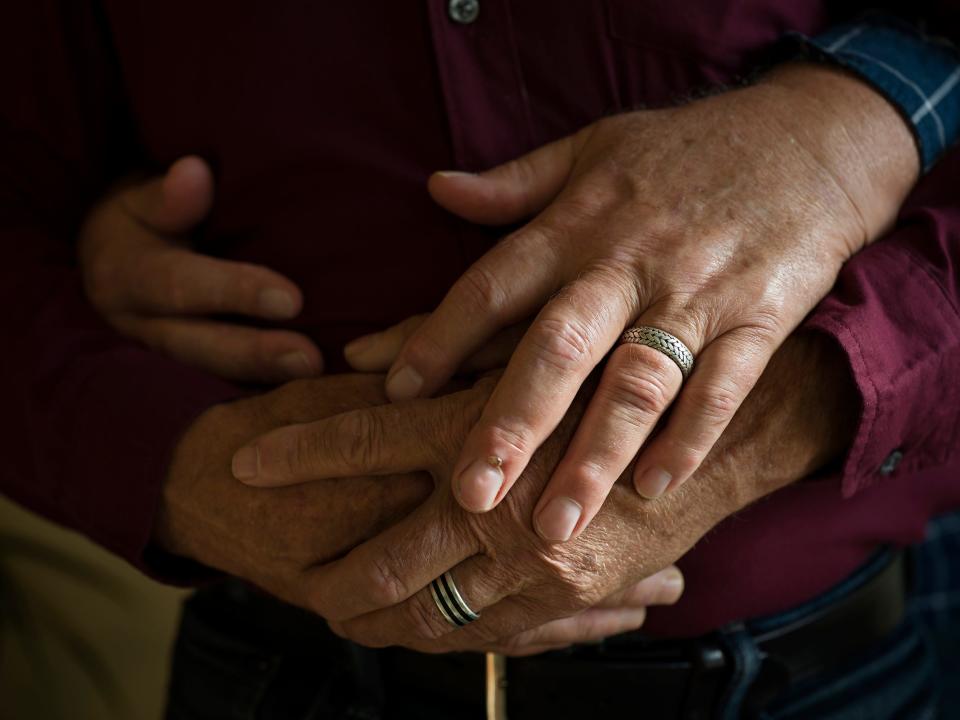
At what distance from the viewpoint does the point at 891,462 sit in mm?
817

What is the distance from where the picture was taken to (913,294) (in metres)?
0.77

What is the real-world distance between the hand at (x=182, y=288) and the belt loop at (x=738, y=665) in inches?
19.5

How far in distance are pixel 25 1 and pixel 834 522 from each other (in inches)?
39.3

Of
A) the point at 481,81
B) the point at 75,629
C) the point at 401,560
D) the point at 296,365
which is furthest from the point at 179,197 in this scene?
the point at 75,629

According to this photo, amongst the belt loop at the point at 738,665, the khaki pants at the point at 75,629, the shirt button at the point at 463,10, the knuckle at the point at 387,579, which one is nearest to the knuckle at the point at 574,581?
the knuckle at the point at 387,579

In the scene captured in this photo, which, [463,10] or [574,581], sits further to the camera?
[463,10]

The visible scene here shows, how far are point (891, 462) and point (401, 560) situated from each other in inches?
17.6

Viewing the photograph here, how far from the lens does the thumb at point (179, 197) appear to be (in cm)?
95

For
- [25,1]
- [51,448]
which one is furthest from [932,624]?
[25,1]

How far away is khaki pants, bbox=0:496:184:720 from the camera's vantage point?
1.91m

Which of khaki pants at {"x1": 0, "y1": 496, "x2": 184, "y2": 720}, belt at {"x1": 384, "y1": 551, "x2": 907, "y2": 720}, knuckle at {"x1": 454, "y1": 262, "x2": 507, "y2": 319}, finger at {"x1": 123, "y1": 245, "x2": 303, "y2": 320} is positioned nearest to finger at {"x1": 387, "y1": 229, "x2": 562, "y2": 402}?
knuckle at {"x1": 454, "y1": 262, "x2": 507, "y2": 319}

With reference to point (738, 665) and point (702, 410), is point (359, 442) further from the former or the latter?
point (738, 665)

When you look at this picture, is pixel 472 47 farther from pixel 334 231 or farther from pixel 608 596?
pixel 608 596

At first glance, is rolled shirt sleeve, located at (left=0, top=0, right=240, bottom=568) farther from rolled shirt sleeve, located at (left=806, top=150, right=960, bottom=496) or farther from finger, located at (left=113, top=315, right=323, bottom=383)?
rolled shirt sleeve, located at (left=806, top=150, right=960, bottom=496)
